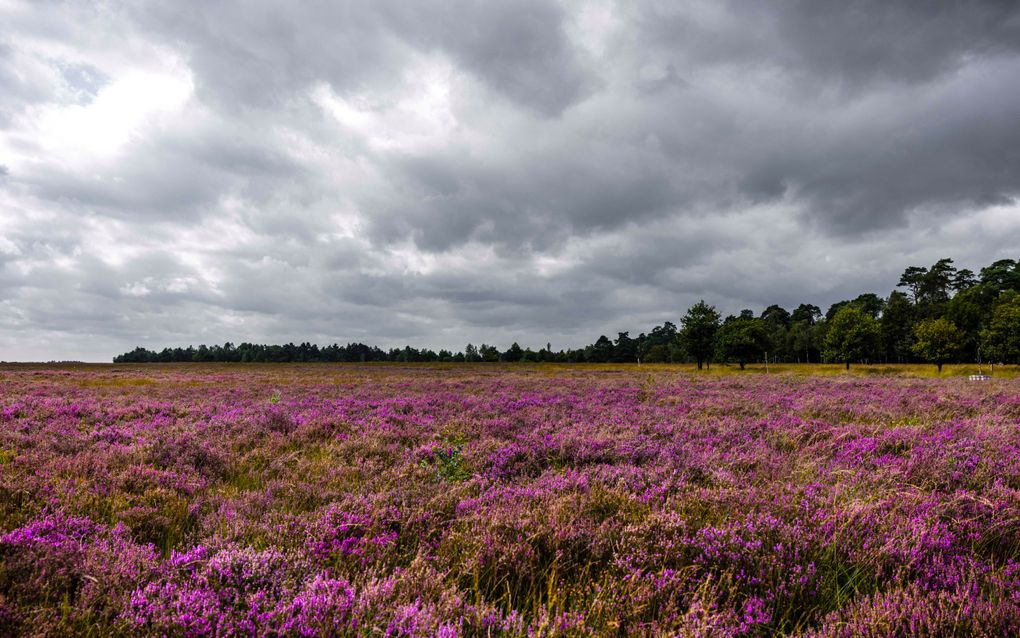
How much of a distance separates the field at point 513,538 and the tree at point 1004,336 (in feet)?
232

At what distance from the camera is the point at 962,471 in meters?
Answer: 5.22

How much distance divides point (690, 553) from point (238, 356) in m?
169

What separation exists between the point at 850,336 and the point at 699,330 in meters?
Result: 20.6

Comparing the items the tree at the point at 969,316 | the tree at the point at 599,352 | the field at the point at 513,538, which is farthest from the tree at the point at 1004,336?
the tree at the point at 599,352

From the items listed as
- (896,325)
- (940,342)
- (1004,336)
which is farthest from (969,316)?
(940,342)

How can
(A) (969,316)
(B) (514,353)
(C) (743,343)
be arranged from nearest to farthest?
(C) (743,343) → (A) (969,316) → (B) (514,353)

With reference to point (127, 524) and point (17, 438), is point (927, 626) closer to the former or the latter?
point (127, 524)

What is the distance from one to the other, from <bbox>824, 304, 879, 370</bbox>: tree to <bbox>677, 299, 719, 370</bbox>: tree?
16369mm

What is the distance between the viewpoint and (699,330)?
245 ft

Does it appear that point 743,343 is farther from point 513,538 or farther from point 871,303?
point 871,303

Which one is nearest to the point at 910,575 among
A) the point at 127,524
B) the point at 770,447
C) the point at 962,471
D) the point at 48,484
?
the point at 962,471

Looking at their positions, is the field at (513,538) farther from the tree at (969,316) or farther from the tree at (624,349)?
the tree at (624,349)

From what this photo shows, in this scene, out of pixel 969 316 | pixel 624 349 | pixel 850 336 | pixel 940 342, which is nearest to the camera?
pixel 940 342

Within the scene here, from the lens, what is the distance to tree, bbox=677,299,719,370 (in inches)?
2940
